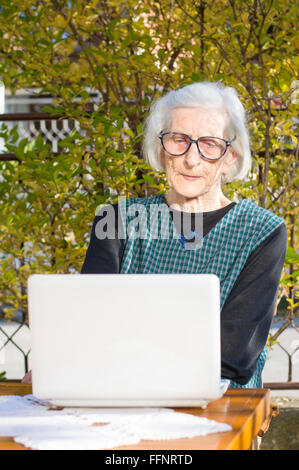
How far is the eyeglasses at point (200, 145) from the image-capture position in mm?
2273

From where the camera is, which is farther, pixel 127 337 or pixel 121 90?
pixel 121 90

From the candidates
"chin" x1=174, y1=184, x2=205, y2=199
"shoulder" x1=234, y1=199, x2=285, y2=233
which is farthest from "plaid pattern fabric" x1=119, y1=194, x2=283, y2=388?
"chin" x1=174, y1=184, x2=205, y2=199

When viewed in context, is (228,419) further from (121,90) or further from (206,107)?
(121,90)

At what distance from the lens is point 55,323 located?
1390 mm

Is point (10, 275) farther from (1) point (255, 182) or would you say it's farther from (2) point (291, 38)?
(2) point (291, 38)

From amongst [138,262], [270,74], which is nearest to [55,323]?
[138,262]

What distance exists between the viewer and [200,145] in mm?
2277

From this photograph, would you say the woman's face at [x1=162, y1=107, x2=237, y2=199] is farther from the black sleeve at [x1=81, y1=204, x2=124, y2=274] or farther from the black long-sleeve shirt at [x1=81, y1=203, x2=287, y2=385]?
the black sleeve at [x1=81, y1=204, x2=124, y2=274]

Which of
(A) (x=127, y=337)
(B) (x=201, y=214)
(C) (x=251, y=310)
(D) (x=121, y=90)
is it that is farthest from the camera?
(D) (x=121, y=90)

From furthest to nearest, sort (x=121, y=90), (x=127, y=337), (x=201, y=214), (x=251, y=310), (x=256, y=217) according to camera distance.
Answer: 1. (x=121, y=90)
2. (x=201, y=214)
3. (x=256, y=217)
4. (x=251, y=310)
5. (x=127, y=337)

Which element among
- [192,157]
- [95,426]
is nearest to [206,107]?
[192,157]

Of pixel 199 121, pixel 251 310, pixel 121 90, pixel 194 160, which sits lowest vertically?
pixel 251 310

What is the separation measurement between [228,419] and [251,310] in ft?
1.87

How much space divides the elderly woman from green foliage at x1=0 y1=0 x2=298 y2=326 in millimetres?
718
